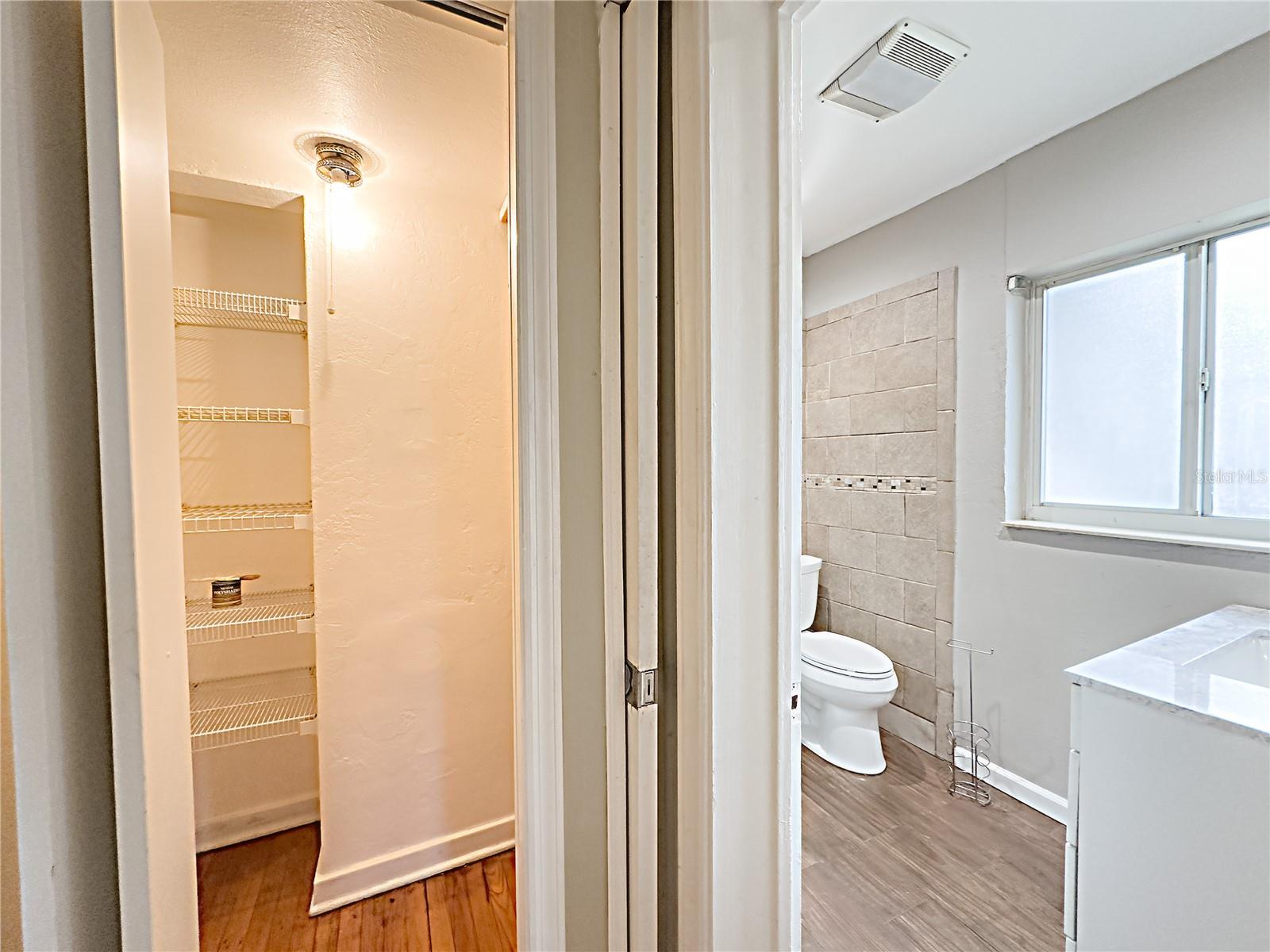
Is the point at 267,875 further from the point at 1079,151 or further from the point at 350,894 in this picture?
the point at 1079,151

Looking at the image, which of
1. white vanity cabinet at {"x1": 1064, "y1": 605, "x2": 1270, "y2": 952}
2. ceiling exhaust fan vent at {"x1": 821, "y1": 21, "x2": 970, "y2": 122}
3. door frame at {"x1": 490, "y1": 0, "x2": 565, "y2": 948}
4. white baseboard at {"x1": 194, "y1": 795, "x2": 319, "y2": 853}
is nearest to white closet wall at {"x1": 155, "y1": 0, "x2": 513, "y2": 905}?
white baseboard at {"x1": 194, "y1": 795, "x2": 319, "y2": 853}

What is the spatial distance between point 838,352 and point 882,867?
227 centimetres

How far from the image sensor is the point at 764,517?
88 centimetres

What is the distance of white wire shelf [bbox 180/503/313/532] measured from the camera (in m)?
1.61

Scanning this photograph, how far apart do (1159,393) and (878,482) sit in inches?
42.9

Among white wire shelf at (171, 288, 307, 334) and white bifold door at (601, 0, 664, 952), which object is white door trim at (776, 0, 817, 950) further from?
white wire shelf at (171, 288, 307, 334)

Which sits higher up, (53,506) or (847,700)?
(53,506)

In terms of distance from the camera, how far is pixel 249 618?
1725 millimetres

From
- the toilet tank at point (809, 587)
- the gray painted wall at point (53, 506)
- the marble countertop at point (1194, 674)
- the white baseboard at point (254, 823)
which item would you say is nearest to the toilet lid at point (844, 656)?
the toilet tank at point (809, 587)

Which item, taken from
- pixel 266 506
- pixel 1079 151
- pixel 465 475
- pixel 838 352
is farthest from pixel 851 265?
pixel 266 506

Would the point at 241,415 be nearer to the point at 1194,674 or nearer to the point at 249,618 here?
the point at 249,618

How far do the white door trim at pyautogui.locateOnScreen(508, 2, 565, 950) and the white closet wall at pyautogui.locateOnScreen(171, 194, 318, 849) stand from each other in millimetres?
1296

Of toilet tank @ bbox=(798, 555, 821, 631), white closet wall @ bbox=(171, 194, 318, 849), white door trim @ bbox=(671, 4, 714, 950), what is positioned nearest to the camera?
white door trim @ bbox=(671, 4, 714, 950)

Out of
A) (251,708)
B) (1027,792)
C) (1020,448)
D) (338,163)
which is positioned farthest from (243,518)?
(1027,792)
